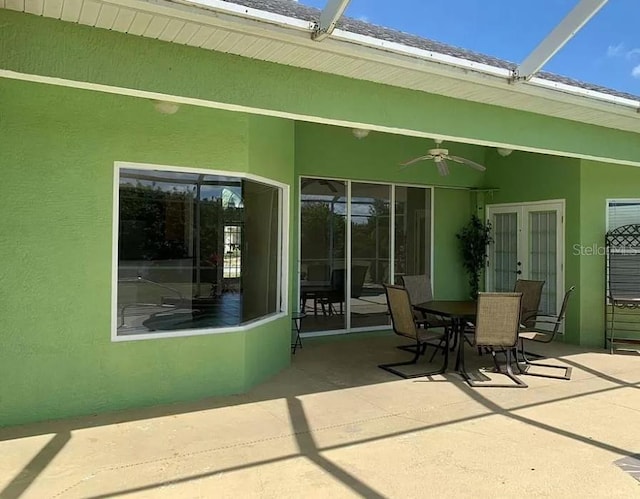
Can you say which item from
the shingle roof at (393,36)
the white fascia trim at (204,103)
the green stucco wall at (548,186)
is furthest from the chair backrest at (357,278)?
the shingle roof at (393,36)

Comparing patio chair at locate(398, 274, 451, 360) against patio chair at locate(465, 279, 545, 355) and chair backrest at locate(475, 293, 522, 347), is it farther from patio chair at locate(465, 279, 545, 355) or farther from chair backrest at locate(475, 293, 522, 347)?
chair backrest at locate(475, 293, 522, 347)

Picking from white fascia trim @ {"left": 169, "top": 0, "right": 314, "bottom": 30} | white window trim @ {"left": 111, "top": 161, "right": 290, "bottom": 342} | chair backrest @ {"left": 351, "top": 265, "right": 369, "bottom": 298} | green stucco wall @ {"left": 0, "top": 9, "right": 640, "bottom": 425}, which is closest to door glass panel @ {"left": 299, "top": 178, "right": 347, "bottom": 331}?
chair backrest @ {"left": 351, "top": 265, "right": 369, "bottom": 298}

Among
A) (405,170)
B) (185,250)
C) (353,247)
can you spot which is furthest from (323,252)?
(185,250)

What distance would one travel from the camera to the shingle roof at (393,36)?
11.6 feet

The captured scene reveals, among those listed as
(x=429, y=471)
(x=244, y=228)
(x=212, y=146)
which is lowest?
(x=429, y=471)

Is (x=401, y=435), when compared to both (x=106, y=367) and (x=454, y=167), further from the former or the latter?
(x=454, y=167)

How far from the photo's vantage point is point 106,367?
4316 mm

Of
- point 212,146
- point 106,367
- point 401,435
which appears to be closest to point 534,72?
point 212,146

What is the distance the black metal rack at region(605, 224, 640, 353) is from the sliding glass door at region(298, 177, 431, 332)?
2.91 meters

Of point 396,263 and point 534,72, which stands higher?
point 534,72

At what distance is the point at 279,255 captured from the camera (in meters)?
6.00

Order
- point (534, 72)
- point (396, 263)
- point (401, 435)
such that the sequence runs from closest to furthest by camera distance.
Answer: point (401, 435) < point (534, 72) < point (396, 263)

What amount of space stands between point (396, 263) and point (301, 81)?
4.95 metres

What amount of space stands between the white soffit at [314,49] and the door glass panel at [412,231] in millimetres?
3563
